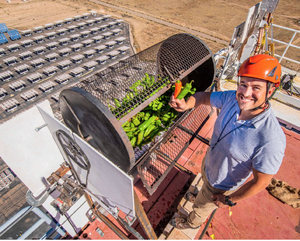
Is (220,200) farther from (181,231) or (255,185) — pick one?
(181,231)

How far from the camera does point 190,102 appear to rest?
2928mm

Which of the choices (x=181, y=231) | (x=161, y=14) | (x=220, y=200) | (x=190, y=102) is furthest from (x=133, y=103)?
(x=161, y=14)

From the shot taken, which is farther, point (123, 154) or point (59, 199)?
point (59, 199)

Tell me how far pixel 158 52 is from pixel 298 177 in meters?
4.64

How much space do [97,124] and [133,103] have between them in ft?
2.65

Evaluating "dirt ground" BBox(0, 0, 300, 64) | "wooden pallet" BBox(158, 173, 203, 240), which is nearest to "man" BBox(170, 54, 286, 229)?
→ "wooden pallet" BBox(158, 173, 203, 240)

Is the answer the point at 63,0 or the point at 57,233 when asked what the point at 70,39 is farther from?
the point at 57,233

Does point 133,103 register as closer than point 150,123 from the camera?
Yes

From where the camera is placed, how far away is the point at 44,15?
26375mm

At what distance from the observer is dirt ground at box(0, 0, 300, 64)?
2325 centimetres

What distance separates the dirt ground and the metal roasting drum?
17698 mm

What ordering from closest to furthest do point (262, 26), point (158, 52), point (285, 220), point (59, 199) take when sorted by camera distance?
point (59, 199)
point (285, 220)
point (158, 52)
point (262, 26)

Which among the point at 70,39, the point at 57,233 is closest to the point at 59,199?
the point at 57,233

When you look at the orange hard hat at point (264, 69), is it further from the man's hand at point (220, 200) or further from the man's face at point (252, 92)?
the man's hand at point (220, 200)
